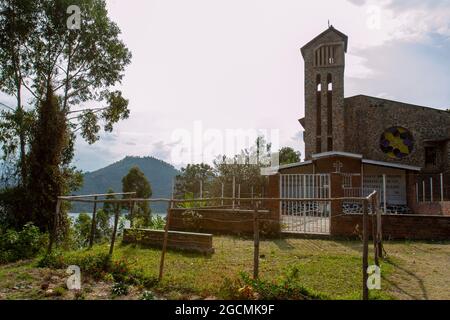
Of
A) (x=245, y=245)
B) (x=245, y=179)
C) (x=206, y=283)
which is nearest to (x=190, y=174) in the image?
(x=245, y=179)

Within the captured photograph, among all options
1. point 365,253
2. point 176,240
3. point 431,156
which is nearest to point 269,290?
point 365,253

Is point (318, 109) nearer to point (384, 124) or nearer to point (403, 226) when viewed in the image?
point (384, 124)

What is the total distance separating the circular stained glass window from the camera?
98.2ft

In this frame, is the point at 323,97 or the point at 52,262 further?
the point at 323,97

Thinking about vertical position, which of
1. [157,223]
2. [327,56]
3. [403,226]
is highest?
[327,56]

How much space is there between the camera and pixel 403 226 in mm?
11914

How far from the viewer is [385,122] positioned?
30516mm

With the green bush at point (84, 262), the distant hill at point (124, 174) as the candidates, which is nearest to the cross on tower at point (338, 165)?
the green bush at point (84, 262)

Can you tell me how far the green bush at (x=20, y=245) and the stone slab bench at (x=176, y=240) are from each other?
254 centimetres

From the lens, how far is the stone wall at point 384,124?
29.5 metres

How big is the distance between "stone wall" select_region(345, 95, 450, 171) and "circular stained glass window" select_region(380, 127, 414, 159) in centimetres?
31


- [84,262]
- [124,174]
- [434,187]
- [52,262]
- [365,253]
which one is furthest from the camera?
[124,174]

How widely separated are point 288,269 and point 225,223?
6906 millimetres
